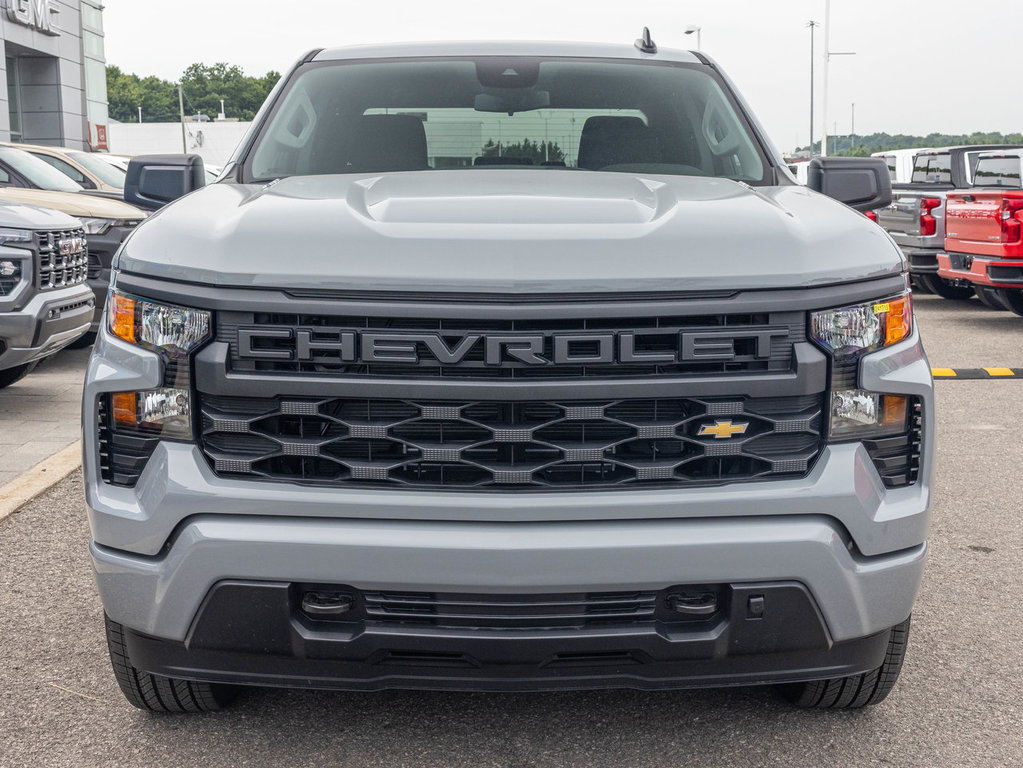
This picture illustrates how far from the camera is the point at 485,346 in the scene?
2.33 meters

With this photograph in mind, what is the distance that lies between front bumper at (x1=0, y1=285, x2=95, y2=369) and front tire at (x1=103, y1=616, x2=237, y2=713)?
4288mm

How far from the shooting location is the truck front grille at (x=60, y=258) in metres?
6.85

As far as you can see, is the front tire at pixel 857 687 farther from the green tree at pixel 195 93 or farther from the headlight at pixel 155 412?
the green tree at pixel 195 93

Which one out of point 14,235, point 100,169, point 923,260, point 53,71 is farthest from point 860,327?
point 53,71

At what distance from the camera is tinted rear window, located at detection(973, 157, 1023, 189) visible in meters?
12.2

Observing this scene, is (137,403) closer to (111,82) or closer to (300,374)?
(300,374)

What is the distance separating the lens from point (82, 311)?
289 inches

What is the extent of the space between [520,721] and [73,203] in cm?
755

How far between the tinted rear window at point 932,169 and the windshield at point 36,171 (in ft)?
35.2

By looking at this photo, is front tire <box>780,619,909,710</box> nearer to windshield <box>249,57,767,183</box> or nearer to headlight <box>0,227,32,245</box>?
windshield <box>249,57,767,183</box>

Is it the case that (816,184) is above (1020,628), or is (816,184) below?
above

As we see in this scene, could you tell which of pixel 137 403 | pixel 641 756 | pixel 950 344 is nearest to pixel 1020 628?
pixel 641 756

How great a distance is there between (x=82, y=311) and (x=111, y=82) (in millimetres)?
127649

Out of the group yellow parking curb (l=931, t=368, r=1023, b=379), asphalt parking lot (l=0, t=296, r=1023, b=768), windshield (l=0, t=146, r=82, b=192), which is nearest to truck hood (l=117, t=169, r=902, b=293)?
asphalt parking lot (l=0, t=296, r=1023, b=768)
